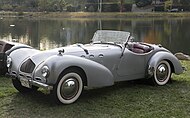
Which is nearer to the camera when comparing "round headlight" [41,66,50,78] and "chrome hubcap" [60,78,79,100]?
"round headlight" [41,66,50,78]

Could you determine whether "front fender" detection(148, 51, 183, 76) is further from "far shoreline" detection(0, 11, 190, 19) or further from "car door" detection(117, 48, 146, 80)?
"far shoreline" detection(0, 11, 190, 19)

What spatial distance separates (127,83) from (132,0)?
73494 millimetres

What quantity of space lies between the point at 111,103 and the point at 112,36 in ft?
5.54

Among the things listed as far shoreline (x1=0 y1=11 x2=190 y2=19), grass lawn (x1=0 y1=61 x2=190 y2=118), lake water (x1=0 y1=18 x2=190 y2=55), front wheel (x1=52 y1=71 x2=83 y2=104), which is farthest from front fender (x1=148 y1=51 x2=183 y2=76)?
far shoreline (x1=0 y1=11 x2=190 y2=19)

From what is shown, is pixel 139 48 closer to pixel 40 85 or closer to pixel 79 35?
pixel 40 85

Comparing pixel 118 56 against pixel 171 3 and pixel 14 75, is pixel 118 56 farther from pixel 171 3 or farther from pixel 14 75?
pixel 171 3

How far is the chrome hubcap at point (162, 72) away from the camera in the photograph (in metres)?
6.14

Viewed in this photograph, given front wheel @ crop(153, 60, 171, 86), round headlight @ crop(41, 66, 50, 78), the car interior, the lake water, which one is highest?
the car interior

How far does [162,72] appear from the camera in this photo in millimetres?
6172

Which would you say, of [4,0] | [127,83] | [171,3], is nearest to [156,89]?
[127,83]

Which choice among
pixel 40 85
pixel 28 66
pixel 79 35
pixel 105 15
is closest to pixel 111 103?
pixel 40 85

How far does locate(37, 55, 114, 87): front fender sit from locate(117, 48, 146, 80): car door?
0.42 meters

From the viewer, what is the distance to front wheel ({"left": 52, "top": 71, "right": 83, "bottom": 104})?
15.6 ft

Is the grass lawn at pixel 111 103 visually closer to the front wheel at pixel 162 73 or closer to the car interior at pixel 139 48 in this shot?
the front wheel at pixel 162 73
